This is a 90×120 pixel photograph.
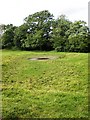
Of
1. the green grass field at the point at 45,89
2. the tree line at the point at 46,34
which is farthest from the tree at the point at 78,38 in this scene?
the green grass field at the point at 45,89

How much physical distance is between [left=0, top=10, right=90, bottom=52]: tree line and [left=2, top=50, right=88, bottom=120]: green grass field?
13.6 m

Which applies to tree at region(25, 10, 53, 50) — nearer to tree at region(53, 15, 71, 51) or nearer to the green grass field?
tree at region(53, 15, 71, 51)

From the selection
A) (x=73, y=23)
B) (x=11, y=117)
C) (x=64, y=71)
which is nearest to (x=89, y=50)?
(x=73, y=23)

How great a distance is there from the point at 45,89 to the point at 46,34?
2454 centimetres

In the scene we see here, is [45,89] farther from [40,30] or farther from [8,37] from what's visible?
[8,37]

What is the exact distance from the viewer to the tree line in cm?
3334

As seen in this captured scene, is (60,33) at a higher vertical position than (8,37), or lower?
higher

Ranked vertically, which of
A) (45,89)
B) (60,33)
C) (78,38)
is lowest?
(45,89)

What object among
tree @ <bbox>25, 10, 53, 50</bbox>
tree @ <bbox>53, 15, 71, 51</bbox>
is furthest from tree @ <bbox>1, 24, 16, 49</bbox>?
tree @ <bbox>53, 15, 71, 51</bbox>

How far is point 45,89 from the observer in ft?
40.8

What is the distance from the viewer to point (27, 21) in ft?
127

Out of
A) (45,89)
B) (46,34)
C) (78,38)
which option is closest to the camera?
(45,89)

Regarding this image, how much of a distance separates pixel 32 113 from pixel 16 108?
0.65m

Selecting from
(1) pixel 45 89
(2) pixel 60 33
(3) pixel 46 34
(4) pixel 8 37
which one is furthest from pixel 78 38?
(1) pixel 45 89
